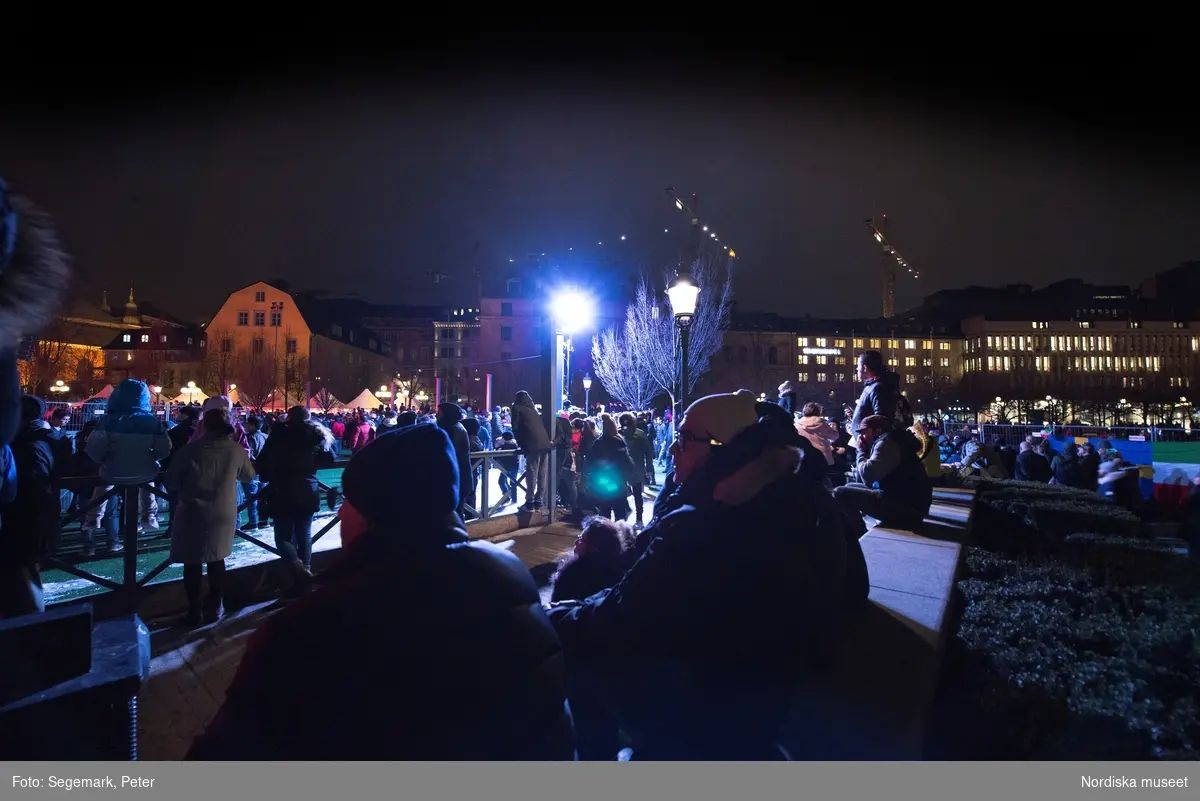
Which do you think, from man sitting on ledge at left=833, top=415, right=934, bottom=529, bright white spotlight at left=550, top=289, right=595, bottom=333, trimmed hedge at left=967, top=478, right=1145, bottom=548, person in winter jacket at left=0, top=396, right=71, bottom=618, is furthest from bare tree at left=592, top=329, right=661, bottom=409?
person in winter jacket at left=0, top=396, right=71, bottom=618

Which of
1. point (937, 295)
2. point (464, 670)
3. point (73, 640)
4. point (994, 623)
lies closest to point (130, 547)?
point (73, 640)

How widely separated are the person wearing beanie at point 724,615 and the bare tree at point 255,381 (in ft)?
181

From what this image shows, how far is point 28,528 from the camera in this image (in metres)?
4.00

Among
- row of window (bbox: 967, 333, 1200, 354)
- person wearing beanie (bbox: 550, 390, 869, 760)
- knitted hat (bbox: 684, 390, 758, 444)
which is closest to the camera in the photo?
person wearing beanie (bbox: 550, 390, 869, 760)

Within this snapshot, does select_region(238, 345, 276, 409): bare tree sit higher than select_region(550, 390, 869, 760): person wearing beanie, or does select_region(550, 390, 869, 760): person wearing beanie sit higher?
select_region(238, 345, 276, 409): bare tree

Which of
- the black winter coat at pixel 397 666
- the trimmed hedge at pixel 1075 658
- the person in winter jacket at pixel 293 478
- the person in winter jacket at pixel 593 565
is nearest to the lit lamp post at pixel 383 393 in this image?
the person in winter jacket at pixel 293 478

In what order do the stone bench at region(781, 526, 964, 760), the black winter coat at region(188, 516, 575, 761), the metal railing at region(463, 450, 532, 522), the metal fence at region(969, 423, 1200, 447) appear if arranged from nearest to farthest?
the black winter coat at region(188, 516, 575, 761)
the stone bench at region(781, 526, 964, 760)
the metal railing at region(463, 450, 532, 522)
the metal fence at region(969, 423, 1200, 447)

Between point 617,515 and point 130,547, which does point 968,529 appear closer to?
point 617,515

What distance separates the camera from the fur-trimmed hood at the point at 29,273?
1.91m

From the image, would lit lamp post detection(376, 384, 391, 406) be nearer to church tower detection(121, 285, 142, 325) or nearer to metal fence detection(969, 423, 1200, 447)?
church tower detection(121, 285, 142, 325)

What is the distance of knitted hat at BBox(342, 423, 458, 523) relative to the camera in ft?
5.32

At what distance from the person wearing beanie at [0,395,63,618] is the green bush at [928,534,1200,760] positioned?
5.24 meters
